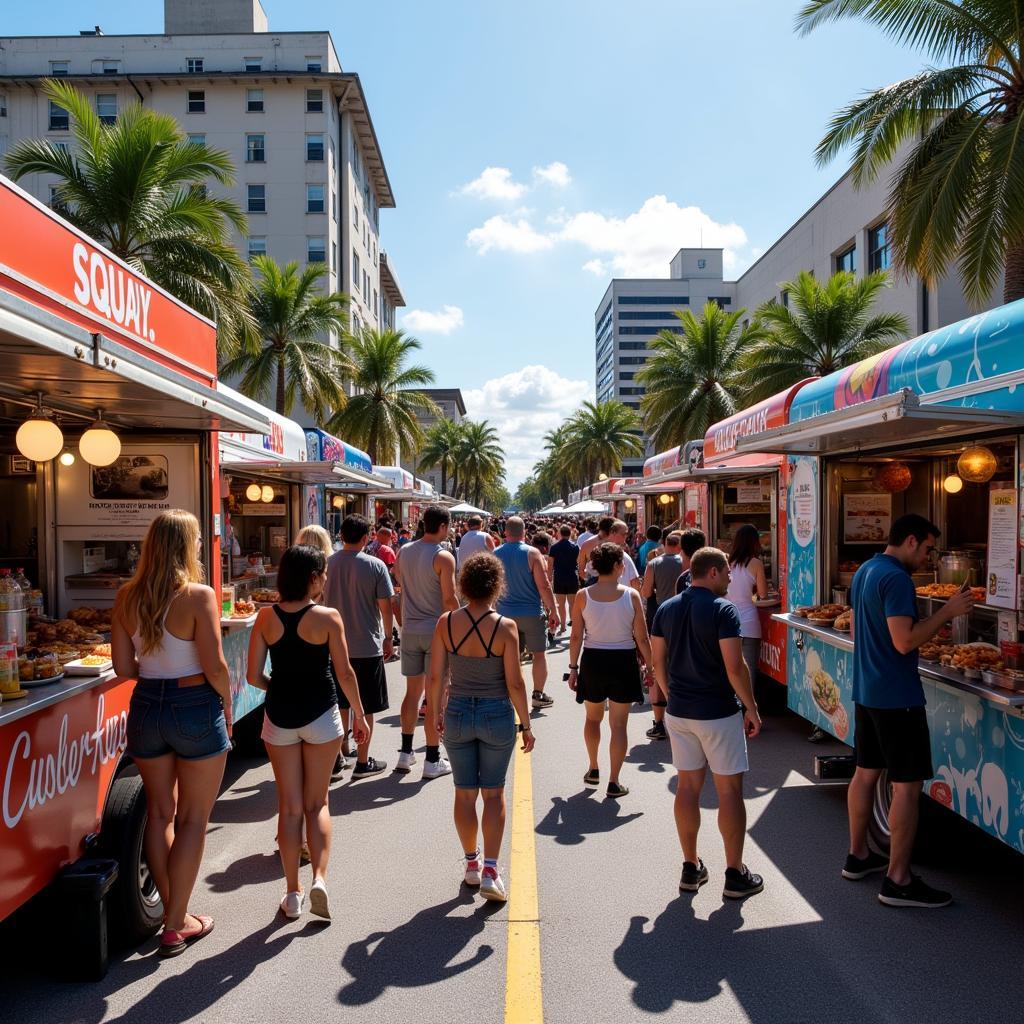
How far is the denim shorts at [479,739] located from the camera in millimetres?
4445

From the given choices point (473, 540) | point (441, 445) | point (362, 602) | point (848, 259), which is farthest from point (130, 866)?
point (441, 445)

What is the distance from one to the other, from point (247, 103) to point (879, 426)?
48.8 metres

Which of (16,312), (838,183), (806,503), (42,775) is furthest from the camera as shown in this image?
(838,183)

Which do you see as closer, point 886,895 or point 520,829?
point 886,895

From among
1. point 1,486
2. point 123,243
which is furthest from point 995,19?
point 123,243

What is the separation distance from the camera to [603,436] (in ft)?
191

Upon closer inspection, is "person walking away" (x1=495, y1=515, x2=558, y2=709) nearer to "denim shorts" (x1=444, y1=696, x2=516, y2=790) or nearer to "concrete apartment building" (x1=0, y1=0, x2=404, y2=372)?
"denim shorts" (x1=444, y1=696, x2=516, y2=790)

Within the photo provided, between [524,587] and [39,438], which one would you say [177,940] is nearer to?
[39,438]

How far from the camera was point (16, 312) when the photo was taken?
10.6 ft

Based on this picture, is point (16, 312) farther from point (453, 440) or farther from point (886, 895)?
point (453, 440)

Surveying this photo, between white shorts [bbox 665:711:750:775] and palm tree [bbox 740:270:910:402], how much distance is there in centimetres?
2096

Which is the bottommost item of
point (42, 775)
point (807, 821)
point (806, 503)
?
point (807, 821)

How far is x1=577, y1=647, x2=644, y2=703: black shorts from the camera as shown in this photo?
6219mm

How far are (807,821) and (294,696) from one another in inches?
146
